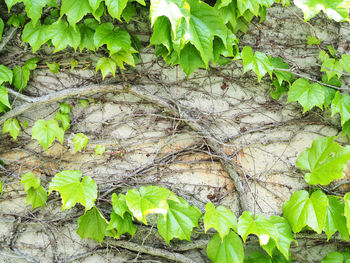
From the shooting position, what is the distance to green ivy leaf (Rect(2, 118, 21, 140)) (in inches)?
73.4

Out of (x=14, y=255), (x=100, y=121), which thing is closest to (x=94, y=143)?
(x=100, y=121)

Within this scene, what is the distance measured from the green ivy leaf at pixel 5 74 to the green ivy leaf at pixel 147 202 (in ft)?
3.03

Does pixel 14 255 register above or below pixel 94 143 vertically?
below

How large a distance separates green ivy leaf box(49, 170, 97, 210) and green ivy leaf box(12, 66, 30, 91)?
614 millimetres

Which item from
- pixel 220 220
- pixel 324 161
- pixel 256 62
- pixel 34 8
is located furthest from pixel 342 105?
pixel 34 8

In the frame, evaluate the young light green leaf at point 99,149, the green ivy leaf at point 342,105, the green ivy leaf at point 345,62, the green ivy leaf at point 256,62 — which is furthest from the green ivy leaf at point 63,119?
the green ivy leaf at point 345,62

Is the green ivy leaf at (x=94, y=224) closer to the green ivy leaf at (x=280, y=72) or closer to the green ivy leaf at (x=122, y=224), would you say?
the green ivy leaf at (x=122, y=224)

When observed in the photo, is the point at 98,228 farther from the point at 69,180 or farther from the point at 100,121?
the point at 100,121

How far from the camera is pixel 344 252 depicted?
198 centimetres

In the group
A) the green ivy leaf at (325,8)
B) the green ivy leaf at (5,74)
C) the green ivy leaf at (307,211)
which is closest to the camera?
the green ivy leaf at (325,8)

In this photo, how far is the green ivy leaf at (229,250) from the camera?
1667 millimetres

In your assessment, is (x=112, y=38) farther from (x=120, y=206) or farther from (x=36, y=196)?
(x=36, y=196)

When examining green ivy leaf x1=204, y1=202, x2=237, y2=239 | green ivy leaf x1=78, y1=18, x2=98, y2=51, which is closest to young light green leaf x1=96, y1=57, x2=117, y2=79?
green ivy leaf x1=78, y1=18, x2=98, y2=51

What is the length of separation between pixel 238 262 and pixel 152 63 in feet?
3.94
